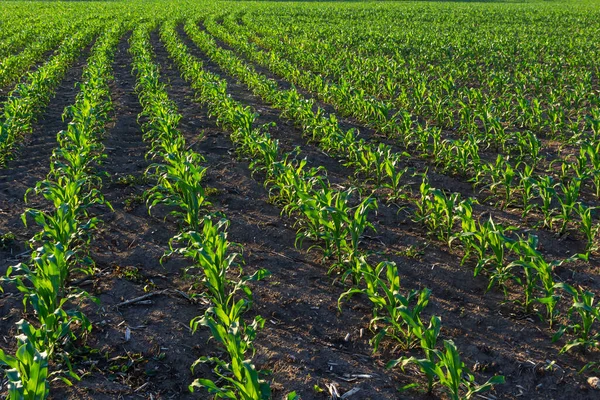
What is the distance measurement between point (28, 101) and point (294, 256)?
21.3 ft

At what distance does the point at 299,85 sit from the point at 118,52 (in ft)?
25.0

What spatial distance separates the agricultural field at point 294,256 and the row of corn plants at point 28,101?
3.6 inches

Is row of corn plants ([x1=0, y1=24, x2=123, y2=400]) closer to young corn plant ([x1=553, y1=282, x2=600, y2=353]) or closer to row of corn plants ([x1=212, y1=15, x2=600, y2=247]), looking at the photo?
young corn plant ([x1=553, y1=282, x2=600, y2=353])

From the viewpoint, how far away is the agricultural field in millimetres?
3713

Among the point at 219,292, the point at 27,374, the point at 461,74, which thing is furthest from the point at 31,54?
the point at 27,374

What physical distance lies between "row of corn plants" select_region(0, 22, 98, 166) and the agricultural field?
92 mm

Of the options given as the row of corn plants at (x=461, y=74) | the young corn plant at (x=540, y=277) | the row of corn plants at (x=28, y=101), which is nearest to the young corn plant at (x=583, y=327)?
the young corn plant at (x=540, y=277)

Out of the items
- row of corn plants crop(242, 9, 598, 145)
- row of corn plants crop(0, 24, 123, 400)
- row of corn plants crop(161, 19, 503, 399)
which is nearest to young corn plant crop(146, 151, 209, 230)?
row of corn plants crop(0, 24, 123, 400)

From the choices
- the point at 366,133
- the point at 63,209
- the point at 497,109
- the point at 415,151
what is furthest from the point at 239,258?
the point at 497,109

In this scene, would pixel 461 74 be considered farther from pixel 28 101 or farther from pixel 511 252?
pixel 28 101

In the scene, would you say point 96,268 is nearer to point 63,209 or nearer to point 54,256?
point 63,209

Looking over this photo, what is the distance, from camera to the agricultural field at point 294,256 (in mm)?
3713

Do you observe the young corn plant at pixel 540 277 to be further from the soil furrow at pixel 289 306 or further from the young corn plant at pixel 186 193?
the young corn plant at pixel 186 193

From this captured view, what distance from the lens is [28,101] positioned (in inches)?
368
